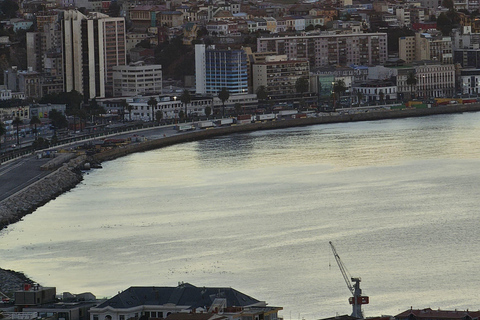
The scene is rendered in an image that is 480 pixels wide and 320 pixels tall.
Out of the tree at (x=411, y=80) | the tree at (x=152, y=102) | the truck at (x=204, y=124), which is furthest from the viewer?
the tree at (x=411, y=80)

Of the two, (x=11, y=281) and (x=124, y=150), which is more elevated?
(x=124, y=150)

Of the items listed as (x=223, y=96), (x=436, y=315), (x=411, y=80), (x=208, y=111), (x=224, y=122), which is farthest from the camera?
(x=411, y=80)

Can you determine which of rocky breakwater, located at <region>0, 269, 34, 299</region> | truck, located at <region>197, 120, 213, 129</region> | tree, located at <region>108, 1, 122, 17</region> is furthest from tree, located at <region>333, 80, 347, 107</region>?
rocky breakwater, located at <region>0, 269, 34, 299</region>

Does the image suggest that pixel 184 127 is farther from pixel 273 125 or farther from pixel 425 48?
pixel 425 48

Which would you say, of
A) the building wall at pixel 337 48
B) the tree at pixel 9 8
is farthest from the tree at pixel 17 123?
the tree at pixel 9 8

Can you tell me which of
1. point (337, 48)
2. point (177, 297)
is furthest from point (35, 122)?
point (177, 297)

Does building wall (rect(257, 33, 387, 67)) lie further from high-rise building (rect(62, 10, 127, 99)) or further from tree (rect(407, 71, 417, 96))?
high-rise building (rect(62, 10, 127, 99))

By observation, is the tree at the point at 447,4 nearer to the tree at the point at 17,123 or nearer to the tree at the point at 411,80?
the tree at the point at 411,80
